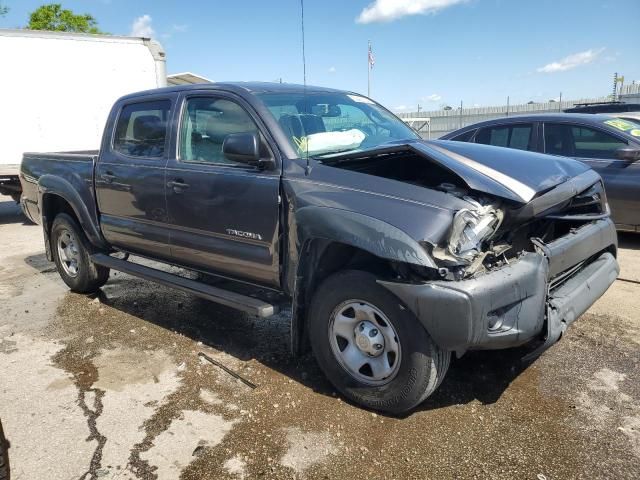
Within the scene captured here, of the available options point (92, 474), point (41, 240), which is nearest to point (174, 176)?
point (92, 474)

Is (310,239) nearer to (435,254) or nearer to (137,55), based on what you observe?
(435,254)

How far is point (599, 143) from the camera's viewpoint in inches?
248

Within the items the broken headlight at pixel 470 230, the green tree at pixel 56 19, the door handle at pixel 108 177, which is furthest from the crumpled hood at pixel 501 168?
the green tree at pixel 56 19

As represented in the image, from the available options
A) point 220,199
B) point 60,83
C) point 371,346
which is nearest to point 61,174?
point 220,199

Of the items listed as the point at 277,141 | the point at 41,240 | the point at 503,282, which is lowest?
the point at 41,240

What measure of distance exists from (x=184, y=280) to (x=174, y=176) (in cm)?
85

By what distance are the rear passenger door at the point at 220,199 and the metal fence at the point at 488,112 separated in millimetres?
13885

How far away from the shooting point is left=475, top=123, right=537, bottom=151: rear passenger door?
6629 mm

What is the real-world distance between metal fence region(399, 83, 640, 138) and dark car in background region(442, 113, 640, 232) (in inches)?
405

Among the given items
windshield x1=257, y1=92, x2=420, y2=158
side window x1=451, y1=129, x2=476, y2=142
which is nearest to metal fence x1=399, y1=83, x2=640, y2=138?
side window x1=451, y1=129, x2=476, y2=142

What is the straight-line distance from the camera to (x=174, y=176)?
13.1 ft

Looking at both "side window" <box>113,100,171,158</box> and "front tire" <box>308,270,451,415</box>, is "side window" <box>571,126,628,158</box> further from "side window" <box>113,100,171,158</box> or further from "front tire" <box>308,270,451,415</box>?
"side window" <box>113,100,171,158</box>

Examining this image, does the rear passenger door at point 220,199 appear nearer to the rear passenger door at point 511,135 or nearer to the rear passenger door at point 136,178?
the rear passenger door at point 136,178

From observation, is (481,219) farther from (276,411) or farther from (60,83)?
(60,83)
